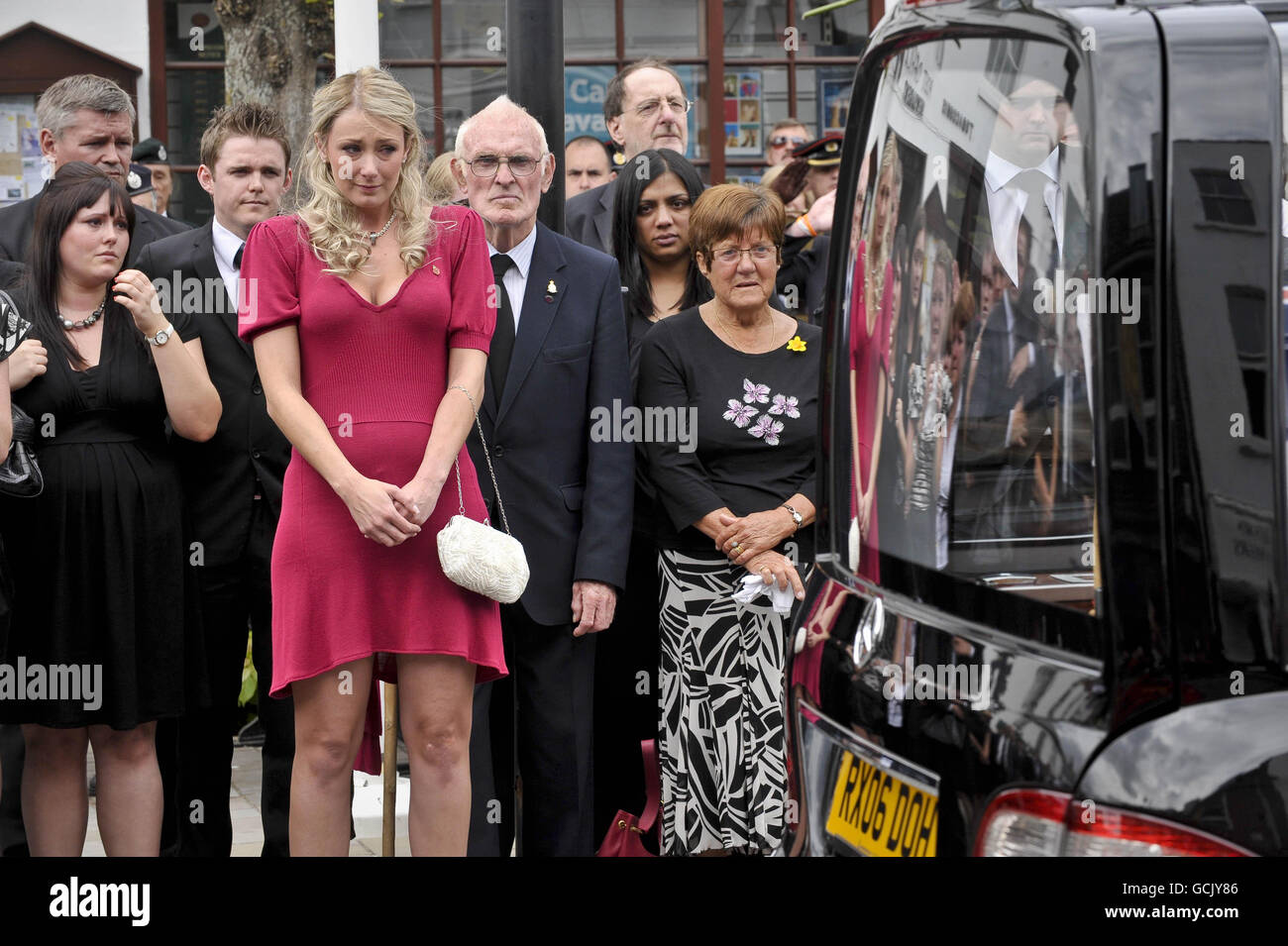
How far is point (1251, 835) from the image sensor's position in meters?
1.77

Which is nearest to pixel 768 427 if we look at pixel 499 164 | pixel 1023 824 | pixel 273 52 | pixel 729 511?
pixel 729 511

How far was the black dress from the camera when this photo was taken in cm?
411

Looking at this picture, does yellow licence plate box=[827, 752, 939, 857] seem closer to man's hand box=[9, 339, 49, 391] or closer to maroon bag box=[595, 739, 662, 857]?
maroon bag box=[595, 739, 662, 857]

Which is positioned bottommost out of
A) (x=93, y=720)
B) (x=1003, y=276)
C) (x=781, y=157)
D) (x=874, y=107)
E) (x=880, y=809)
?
(x=93, y=720)

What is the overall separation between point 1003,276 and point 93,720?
9.35 ft

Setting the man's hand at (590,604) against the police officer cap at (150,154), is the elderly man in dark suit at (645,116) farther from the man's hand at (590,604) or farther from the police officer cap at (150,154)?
the police officer cap at (150,154)

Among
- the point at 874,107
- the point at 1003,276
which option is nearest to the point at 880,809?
the point at 1003,276

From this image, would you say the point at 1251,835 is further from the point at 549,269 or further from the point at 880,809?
the point at 549,269

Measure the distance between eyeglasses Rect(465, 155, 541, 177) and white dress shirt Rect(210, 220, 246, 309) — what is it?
2.65 ft

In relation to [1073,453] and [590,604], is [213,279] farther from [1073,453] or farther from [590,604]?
[1073,453]

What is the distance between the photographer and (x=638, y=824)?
4691mm

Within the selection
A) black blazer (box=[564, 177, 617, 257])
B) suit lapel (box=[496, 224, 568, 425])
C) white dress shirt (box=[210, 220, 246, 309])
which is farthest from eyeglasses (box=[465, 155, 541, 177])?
black blazer (box=[564, 177, 617, 257])

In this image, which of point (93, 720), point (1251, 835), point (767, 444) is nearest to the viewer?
point (1251, 835)

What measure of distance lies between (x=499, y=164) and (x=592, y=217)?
3.99ft
